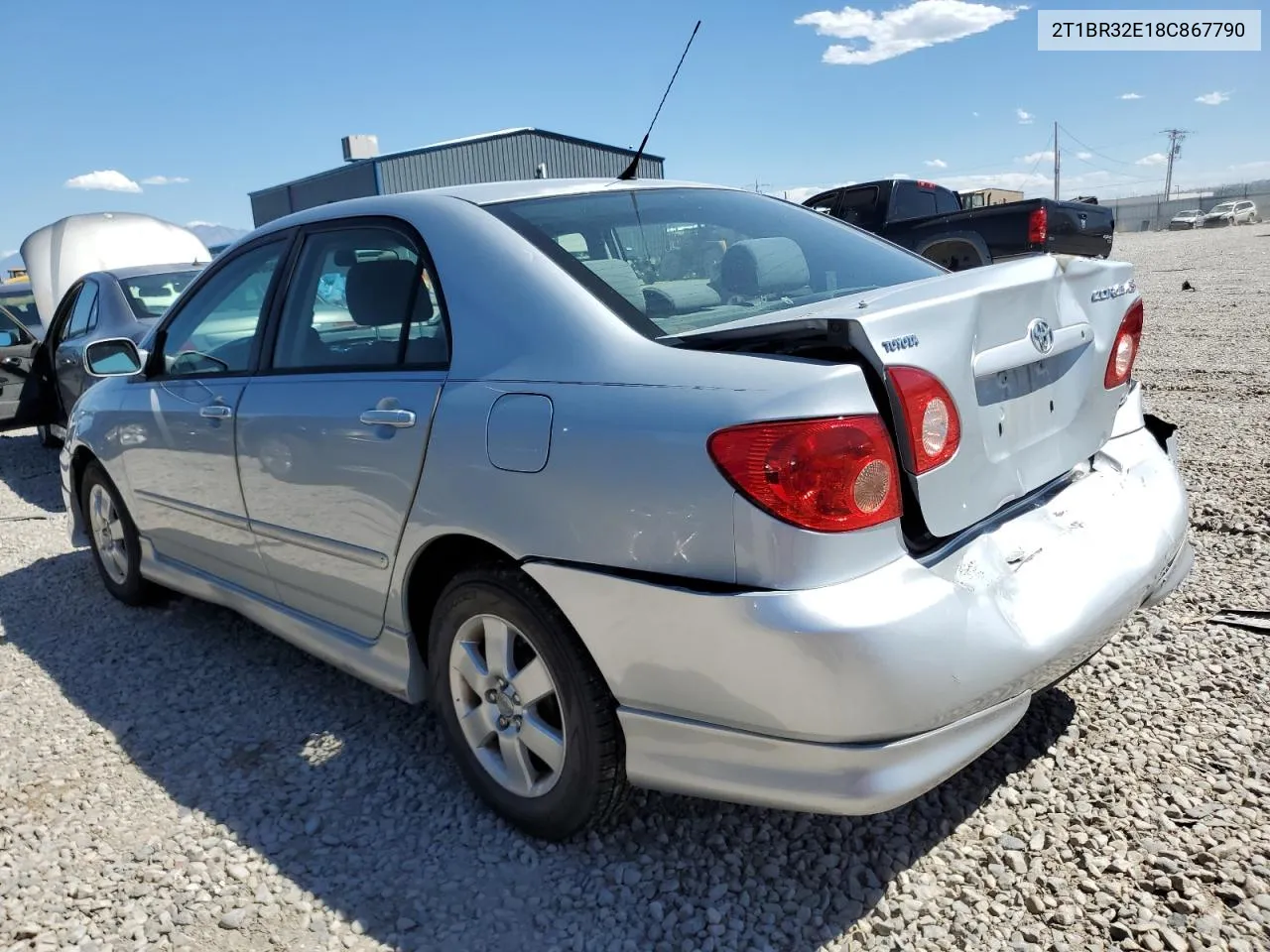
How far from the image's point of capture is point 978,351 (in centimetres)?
202

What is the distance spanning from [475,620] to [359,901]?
28.0 inches

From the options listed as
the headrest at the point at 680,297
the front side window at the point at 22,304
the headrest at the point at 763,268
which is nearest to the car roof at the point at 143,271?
the front side window at the point at 22,304

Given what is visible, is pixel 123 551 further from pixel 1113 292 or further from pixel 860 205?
pixel 860 205

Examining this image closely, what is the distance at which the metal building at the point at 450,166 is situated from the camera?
2797cm

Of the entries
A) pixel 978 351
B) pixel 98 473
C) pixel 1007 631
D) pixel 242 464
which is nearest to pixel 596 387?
pixel 978 351

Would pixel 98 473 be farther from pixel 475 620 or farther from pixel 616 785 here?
pixel 616 785

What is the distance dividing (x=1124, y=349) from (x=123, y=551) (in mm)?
4057

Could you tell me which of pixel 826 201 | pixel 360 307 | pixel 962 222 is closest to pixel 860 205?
pixel 826 201

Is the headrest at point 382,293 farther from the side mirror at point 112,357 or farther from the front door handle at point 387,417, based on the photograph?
the side mirror at point 112,357

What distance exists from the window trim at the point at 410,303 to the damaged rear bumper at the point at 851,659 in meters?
0.72

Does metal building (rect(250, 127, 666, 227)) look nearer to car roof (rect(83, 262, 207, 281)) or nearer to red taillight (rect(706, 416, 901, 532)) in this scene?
car roof (rect(83, 262, 207, 281))

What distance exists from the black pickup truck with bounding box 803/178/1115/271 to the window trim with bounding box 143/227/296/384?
7785 mm

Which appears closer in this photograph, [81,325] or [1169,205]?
[81,325]

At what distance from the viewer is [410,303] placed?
2.63m
